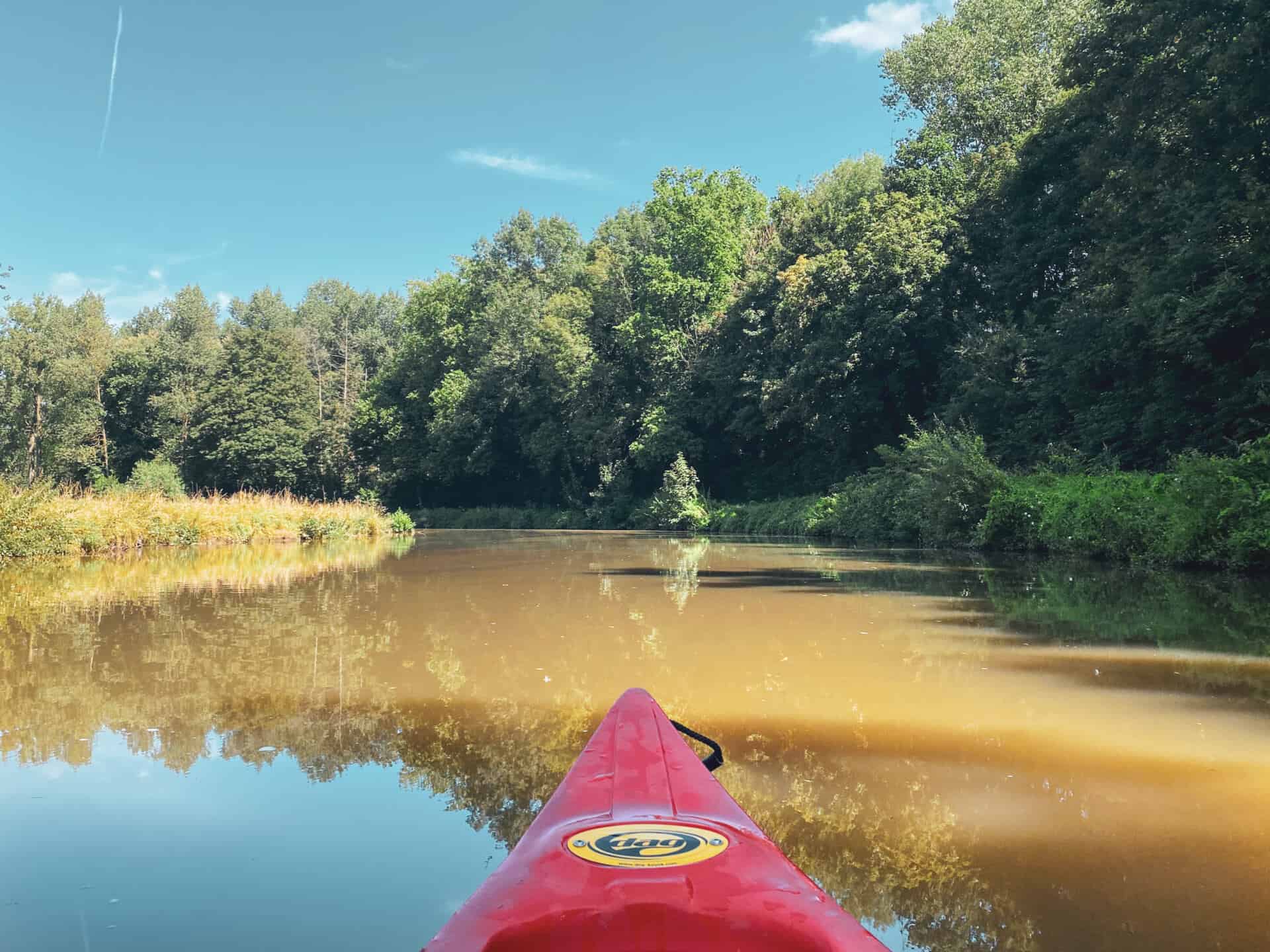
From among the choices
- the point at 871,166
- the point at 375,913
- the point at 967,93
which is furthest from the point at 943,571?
the point at 871,166

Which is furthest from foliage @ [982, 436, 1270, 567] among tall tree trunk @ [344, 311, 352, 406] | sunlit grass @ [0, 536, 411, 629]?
tall tree trunk @ [344, 311, 352, 406]

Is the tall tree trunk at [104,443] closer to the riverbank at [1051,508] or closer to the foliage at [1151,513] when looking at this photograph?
the riverbank at [1051,508]

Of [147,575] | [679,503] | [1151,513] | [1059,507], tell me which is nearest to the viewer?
[1151,513]

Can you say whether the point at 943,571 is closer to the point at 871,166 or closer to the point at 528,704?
the point at 528,704

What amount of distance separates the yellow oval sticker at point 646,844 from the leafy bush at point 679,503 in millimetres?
29414

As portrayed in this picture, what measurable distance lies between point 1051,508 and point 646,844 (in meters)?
13.8

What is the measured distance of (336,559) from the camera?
51.7ft

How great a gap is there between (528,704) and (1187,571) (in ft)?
31.3

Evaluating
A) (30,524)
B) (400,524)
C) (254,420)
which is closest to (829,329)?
(400,524)

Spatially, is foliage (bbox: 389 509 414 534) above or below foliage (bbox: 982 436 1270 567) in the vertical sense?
below

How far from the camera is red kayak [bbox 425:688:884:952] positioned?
1.32m

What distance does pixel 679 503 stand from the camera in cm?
3219

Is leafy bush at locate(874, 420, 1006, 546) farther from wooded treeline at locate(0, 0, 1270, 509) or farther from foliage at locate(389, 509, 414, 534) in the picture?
foliage at locate(389, 509, 414, 534)

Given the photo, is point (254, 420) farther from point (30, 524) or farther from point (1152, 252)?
point (1152, 252)
